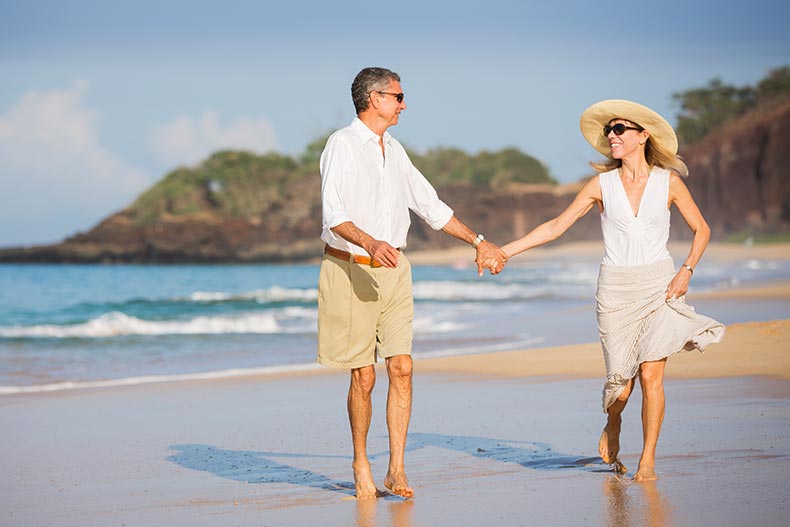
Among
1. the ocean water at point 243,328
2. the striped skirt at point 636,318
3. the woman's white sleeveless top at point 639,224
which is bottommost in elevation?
the ocean water at point 243,328

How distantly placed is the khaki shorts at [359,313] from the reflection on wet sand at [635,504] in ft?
3.64

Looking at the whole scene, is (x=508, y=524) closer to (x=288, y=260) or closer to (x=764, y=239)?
(x=764, y=239)

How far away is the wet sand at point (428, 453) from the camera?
4.77 meters

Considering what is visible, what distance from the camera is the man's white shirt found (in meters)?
5.11

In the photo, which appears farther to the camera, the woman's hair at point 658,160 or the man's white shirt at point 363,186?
the woman's hair at point 658,160

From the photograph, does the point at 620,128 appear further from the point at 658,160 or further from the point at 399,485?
the point at 399,485

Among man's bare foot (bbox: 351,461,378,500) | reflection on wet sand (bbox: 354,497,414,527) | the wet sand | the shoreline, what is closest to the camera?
reflection on wet sand (bbox: 354,497,414,527)

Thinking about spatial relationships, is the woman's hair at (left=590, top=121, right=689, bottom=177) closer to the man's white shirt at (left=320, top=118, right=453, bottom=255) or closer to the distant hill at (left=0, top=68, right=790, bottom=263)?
the man's white shirt at (left=320, top=118, right=453, bottom=255)

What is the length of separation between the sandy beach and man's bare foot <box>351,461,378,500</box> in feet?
0.25

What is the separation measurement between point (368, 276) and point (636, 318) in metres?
1.29

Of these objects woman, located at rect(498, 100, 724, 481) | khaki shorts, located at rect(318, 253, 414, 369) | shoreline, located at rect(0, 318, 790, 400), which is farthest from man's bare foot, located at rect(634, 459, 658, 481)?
shoreline, located at rect(0, 318, 790, 400)

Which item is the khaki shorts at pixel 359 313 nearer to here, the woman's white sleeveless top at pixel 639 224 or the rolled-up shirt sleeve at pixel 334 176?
the rolled-up shirt sleeve at pixel 334 176

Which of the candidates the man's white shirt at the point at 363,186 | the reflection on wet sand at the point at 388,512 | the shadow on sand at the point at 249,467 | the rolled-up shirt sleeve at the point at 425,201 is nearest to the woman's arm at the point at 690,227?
the rolled-up shirt sleeve at the point at 425,201

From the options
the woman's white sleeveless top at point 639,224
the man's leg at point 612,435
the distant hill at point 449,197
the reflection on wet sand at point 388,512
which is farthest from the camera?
the distant hill at point 449,197
